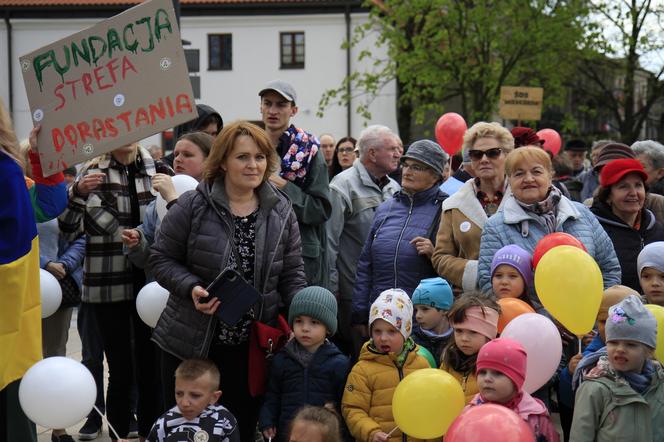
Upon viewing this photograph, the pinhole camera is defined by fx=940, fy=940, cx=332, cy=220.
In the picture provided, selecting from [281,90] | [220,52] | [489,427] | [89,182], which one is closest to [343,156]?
[281,90]

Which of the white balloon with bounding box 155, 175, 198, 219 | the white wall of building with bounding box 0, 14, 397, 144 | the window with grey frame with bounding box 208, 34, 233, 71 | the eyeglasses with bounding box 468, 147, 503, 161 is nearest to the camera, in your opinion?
the white balloon with bounding box 155, 175, 198, 219

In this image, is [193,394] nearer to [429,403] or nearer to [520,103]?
[429,403]

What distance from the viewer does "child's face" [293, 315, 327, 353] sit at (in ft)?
16.5

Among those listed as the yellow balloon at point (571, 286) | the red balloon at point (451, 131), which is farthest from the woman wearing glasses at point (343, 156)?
the yellow balloon at point (571, 286)

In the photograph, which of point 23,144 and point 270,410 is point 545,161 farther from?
point 23,144

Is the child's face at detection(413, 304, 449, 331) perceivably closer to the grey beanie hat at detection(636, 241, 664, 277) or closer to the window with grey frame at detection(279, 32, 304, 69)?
the grey beanie hat at detection(636, 241, 664, 277)

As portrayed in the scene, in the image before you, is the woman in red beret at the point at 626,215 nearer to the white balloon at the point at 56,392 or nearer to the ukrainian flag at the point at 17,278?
the white balloon at the point at 56,392

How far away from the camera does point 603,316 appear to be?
5105 mm

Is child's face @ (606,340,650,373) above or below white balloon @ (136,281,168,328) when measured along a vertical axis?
above

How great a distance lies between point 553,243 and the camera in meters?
→ 5.10

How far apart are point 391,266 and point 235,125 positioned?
1.63 metres

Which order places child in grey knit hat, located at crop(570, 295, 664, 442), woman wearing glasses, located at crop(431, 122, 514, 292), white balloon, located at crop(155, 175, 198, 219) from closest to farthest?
child in grey knit hat, located at crop(570, 295, 664, 442) < white balloon, located at crop(155, 175, 198, 219) < woman wearing glasses, located at crop(431, 122, 514, 292)

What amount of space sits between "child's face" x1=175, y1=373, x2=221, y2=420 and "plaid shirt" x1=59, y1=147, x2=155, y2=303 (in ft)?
4.74

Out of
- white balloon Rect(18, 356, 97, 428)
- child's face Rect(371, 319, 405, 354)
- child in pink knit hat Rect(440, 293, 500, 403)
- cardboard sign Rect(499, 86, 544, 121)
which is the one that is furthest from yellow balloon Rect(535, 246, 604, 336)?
cardboard sign Rect(499, 86, 544, 121)
